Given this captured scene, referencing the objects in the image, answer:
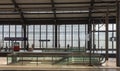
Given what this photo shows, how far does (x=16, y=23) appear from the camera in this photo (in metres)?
36.1

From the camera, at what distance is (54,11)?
31188mm

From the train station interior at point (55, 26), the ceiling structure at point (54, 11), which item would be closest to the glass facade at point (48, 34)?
the train station interior at point (55, 26)

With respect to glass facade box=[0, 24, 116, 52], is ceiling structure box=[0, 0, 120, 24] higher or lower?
higher

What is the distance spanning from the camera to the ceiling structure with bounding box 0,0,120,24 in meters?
27.9

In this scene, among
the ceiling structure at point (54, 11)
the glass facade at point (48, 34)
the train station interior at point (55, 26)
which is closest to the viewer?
the ceiling structure at point (54, 11)

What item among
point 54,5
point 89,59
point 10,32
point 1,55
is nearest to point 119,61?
point 89,59

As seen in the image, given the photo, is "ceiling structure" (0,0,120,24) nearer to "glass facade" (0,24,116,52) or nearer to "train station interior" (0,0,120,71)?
"train station interior" (0,0,120,71)

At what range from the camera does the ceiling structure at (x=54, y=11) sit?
1097 inches

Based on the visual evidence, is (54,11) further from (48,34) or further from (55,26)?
(48,34)

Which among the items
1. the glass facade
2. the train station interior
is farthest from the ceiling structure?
the glass facade

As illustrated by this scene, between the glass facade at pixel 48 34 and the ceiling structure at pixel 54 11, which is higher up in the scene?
the ceiling structure at pixel 54 11

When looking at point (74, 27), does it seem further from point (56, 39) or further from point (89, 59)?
point (89, 59)

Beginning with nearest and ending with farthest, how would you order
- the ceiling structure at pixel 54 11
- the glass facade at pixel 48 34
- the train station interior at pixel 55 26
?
the ceiling structure at pixel 54 11, the train station interior at pixel 55 26, the glass facade at pixel 48 34

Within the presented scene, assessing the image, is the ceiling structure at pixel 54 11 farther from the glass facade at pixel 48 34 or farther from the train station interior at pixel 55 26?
the glass facade at pixel 48 34
